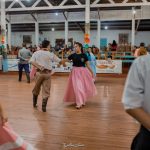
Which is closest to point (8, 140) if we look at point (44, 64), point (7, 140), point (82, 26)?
point (7, 140)

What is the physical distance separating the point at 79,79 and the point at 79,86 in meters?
0.14

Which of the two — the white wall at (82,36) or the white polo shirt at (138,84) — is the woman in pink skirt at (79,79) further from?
the white wall at (82,36)

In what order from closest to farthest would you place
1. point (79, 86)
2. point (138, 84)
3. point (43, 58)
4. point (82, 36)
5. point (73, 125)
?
point (138, 84) → point (73, 125) → point (43, 58) → point (79, 86) → point (82, 36)

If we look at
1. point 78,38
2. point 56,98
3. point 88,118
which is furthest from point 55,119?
point 78,38

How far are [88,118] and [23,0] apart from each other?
12.6 m

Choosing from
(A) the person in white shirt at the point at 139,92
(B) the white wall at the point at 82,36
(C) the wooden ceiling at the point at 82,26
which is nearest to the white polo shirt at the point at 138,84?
(A) the person in white shirt at the point at 139,92

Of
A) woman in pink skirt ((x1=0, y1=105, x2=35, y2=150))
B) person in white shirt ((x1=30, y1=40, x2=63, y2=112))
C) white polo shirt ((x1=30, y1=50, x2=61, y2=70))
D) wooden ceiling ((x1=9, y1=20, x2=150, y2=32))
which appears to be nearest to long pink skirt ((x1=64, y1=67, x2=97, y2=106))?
person in white shirt ((x1=30, y1=40, x2=63, y2=112))

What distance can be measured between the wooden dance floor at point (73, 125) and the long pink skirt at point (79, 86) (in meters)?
0.19

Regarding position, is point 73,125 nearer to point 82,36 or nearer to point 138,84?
point 138,84

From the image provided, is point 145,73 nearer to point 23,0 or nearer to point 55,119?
point 55,119

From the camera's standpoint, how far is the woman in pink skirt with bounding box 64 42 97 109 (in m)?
5.72

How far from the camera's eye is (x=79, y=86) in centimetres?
578

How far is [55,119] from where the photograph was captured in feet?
15.6

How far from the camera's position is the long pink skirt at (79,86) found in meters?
5.76
